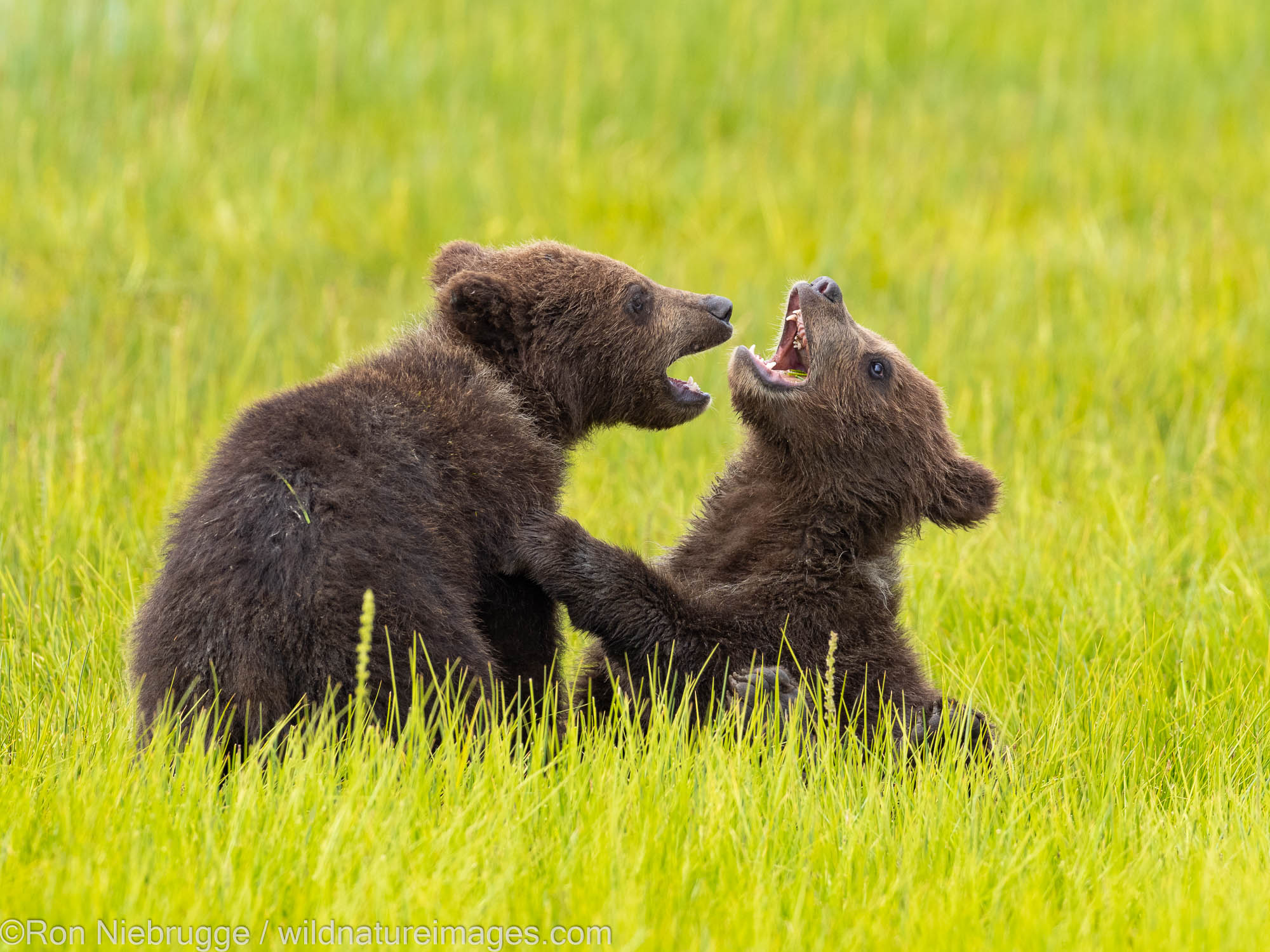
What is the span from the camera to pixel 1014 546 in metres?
6.26

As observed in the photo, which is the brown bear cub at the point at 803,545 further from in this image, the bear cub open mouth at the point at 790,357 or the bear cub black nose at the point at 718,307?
the bear cub black nose at the point at 718,307

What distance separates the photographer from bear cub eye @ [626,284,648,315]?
543 cm

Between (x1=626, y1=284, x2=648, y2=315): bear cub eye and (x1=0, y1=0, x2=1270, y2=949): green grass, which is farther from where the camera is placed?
(x1=626, y1=284, x2=648, y2=315): bear cub eye

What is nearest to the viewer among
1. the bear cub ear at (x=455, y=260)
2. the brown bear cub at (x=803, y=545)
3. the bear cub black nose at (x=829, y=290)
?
the brown bear cub at (x=803, y=545)

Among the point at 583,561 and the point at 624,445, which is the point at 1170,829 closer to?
the point at 583,561

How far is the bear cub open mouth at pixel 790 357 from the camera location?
17.1 feet

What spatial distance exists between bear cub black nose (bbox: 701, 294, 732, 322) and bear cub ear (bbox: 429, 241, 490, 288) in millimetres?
852

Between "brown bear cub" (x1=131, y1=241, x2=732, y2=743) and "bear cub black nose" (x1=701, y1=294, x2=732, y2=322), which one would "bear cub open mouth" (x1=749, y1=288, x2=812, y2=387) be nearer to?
"bear cub black nose" (x1=701, y1=294, x2=732, y2=322)

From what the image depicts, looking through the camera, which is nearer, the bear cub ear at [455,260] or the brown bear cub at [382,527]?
the brown bear cub at [382,527]

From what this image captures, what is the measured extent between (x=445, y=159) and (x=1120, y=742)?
690cm

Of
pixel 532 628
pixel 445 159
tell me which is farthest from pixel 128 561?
pixel 445 159
